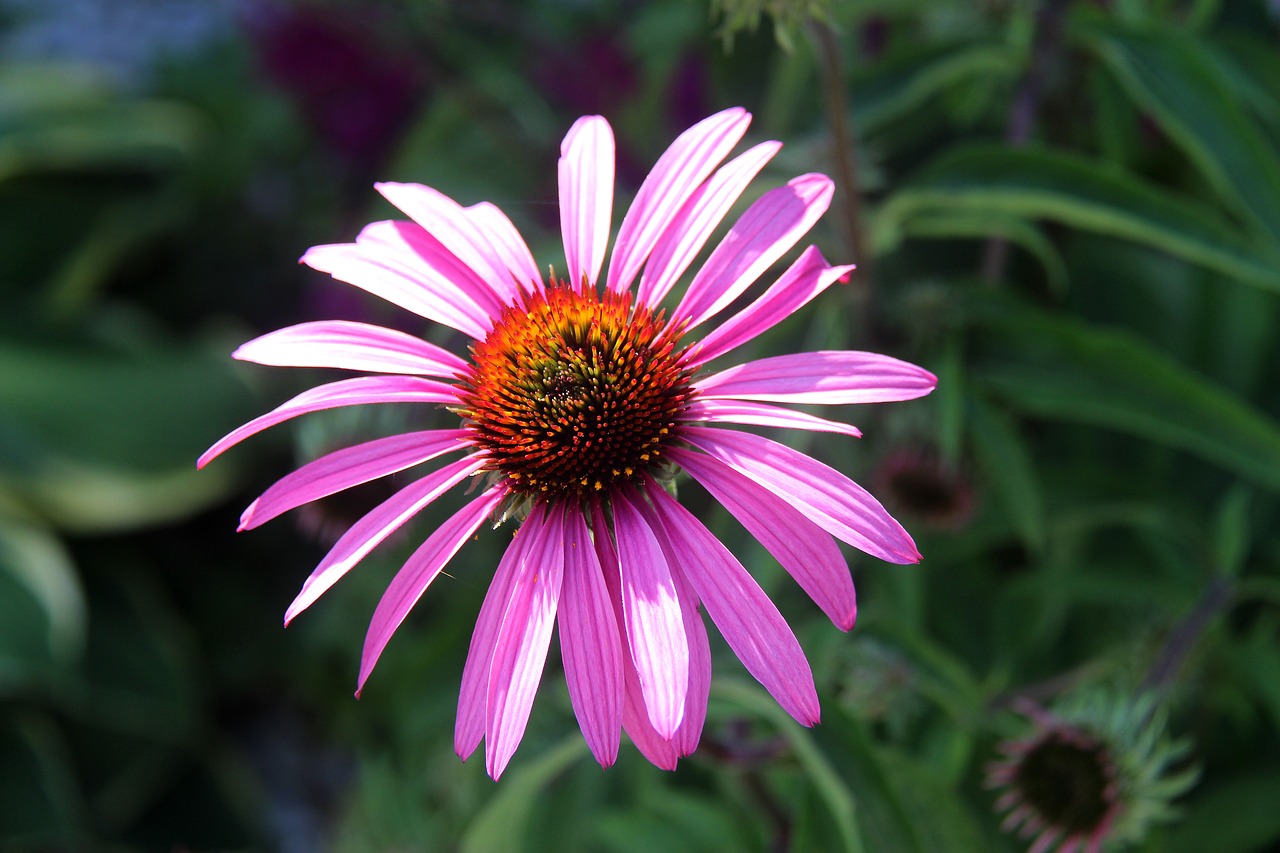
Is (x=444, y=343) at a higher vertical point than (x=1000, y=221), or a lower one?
higher

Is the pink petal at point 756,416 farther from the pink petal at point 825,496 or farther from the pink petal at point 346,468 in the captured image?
the pink petal at point 346,468

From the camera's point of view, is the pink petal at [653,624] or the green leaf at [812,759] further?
the green leaf at [812,759]

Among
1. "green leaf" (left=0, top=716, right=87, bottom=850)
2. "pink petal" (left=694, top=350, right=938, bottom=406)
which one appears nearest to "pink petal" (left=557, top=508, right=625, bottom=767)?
"pink petal" (left=694, top=350, right=938, bottom=406)

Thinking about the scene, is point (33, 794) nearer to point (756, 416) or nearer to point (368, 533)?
point (368, 533)

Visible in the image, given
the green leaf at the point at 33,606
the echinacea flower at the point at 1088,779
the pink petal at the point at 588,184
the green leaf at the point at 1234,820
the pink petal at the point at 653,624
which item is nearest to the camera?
the pink petal at the point at 653,624

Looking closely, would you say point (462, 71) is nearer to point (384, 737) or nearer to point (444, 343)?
point (444, 343)

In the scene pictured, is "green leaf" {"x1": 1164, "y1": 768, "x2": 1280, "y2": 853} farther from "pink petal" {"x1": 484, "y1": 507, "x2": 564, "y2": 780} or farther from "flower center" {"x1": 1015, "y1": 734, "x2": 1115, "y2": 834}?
"pink petal" {"x1": 484, "y1": 507, "x2": 564, "y2": 780}

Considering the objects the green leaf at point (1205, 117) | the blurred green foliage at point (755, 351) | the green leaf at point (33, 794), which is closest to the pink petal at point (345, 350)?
the blurred green foliage at point (755, 351)

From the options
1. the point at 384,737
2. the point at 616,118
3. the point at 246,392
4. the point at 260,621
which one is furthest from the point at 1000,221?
the point at 260,621
